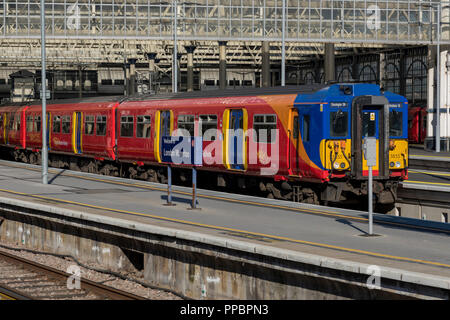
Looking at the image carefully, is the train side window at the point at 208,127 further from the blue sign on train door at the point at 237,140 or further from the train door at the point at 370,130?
the train door at the point at 370,130

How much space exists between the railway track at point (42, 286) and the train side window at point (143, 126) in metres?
11.9

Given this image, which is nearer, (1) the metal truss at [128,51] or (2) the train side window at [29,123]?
(2) the train side window at [29,123]

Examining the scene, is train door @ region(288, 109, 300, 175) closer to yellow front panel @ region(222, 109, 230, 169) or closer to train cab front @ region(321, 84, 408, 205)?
train cab front @ region(321, 84, 408, 205)

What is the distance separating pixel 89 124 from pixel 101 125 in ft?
4.61

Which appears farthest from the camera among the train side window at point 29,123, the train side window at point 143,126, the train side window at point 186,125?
the train side window at point 29,123

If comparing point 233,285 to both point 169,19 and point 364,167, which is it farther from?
point 169,19

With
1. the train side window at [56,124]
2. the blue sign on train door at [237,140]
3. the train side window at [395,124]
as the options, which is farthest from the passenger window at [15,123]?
the train side window at [395,124]

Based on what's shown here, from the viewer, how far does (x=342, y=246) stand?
1467cm

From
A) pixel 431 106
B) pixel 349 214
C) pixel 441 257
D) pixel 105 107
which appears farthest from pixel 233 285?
pixel 431 106

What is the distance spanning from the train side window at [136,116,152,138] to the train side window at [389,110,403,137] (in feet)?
35.4

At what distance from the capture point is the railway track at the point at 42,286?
52.3 ft

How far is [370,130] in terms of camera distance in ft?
75.4

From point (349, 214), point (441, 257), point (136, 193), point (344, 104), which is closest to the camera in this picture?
point (441, 257)
